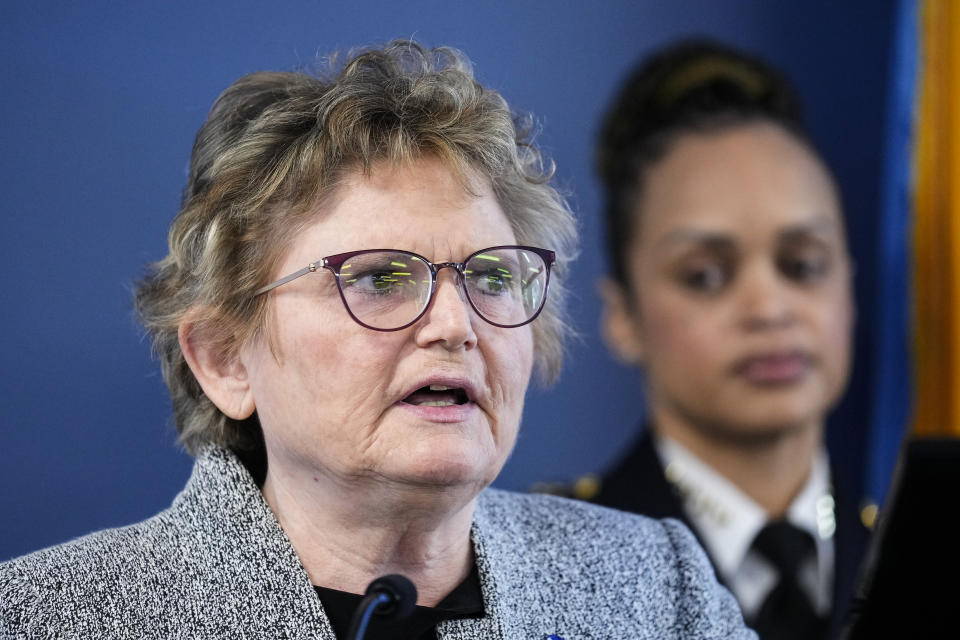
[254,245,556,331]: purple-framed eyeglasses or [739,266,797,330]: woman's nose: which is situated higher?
[254,245,556,331]: purple-framed eyeglasses

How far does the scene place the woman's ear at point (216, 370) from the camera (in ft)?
4.34

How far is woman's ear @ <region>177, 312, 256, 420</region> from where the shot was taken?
4.34ft

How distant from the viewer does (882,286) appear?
261cm

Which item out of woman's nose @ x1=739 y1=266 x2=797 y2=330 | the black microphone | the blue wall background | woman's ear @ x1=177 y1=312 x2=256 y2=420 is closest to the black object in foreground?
the black microphone

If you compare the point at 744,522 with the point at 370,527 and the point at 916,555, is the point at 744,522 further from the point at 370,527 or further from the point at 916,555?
the point at 916,555

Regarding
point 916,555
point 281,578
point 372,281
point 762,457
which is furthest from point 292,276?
point 762,457

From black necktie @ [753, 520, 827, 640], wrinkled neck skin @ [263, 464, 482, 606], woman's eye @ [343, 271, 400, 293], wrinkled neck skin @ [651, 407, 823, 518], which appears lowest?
black necktie @ [753, 520, 827, 640]

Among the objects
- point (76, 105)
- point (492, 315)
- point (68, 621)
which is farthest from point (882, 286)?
point (68, 621)

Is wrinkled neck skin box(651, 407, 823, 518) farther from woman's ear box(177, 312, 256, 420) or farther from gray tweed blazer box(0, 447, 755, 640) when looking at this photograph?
woman's ear box(177, 312, 256, 420)

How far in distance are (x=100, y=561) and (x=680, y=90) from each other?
5.40 ft

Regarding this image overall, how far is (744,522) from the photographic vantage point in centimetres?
220

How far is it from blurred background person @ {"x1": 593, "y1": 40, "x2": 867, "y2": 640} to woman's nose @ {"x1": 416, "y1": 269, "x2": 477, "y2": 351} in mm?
1051

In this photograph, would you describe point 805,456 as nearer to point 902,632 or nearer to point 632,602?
point 632,602

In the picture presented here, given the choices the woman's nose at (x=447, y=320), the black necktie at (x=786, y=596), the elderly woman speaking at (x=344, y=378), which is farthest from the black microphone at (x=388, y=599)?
the black necktie at (x=786, y=596)
